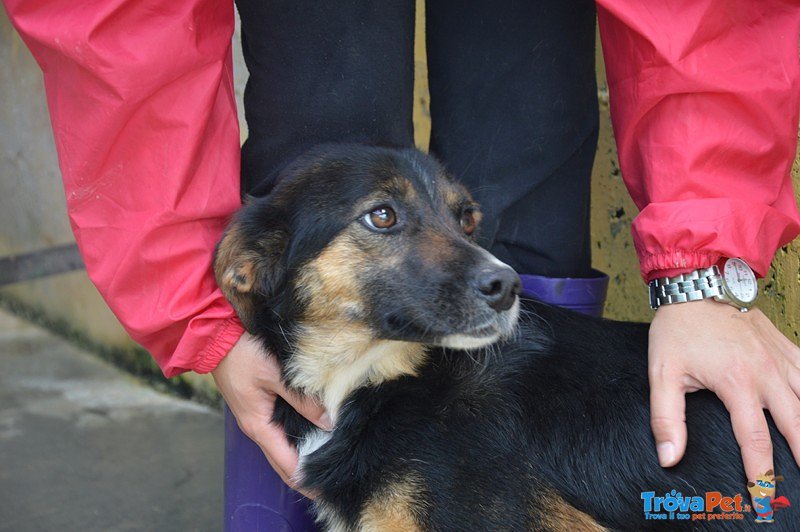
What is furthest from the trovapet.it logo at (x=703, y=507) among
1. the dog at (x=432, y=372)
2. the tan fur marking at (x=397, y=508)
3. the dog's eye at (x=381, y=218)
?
the dog's eye at (x=381, y=218)

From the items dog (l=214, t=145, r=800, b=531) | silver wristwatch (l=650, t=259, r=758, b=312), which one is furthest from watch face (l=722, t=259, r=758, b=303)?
dog (l=214, t=145, r=800, b=531)

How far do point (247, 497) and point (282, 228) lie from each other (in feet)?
2.54

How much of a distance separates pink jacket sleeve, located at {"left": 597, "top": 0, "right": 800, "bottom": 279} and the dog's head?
1.41 ft

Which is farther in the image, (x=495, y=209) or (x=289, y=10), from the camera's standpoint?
(x=495, y=209)

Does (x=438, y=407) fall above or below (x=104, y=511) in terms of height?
above

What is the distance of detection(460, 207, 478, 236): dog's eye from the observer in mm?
2564

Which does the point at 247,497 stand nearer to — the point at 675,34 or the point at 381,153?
the point at 381,153

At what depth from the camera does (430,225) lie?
7.93 feet

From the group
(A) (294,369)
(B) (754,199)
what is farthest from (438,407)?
(B) (754,199)

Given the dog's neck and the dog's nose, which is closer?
the dog's nose

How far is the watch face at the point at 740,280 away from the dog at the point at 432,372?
0.24 m

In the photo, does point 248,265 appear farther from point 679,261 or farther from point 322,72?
point 679,261

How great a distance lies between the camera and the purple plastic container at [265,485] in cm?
263

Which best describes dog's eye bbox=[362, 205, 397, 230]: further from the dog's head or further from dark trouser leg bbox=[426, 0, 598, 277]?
dark trouser leg bbox=[426, 0, 598, 277]
